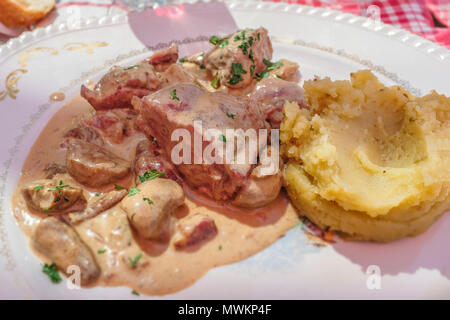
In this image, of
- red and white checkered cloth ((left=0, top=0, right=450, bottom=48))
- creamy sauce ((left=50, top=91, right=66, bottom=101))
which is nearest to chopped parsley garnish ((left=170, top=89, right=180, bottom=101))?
creamy sauce ((left=50, top=91, right=66, bottom=101))

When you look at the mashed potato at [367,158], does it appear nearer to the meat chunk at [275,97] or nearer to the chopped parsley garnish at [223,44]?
the meat chunk at [275,97]

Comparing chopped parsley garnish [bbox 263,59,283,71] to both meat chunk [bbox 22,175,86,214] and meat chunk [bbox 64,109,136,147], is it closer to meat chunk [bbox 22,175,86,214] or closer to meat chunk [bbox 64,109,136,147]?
meat chunk [bbox 64,109,136,147]

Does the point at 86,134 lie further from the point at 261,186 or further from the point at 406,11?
the point at 406,11

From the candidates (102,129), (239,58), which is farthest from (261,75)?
(102,129)

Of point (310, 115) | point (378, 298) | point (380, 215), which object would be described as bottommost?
point (378, 298)

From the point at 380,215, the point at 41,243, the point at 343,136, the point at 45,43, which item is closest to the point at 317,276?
the point at 380,215
